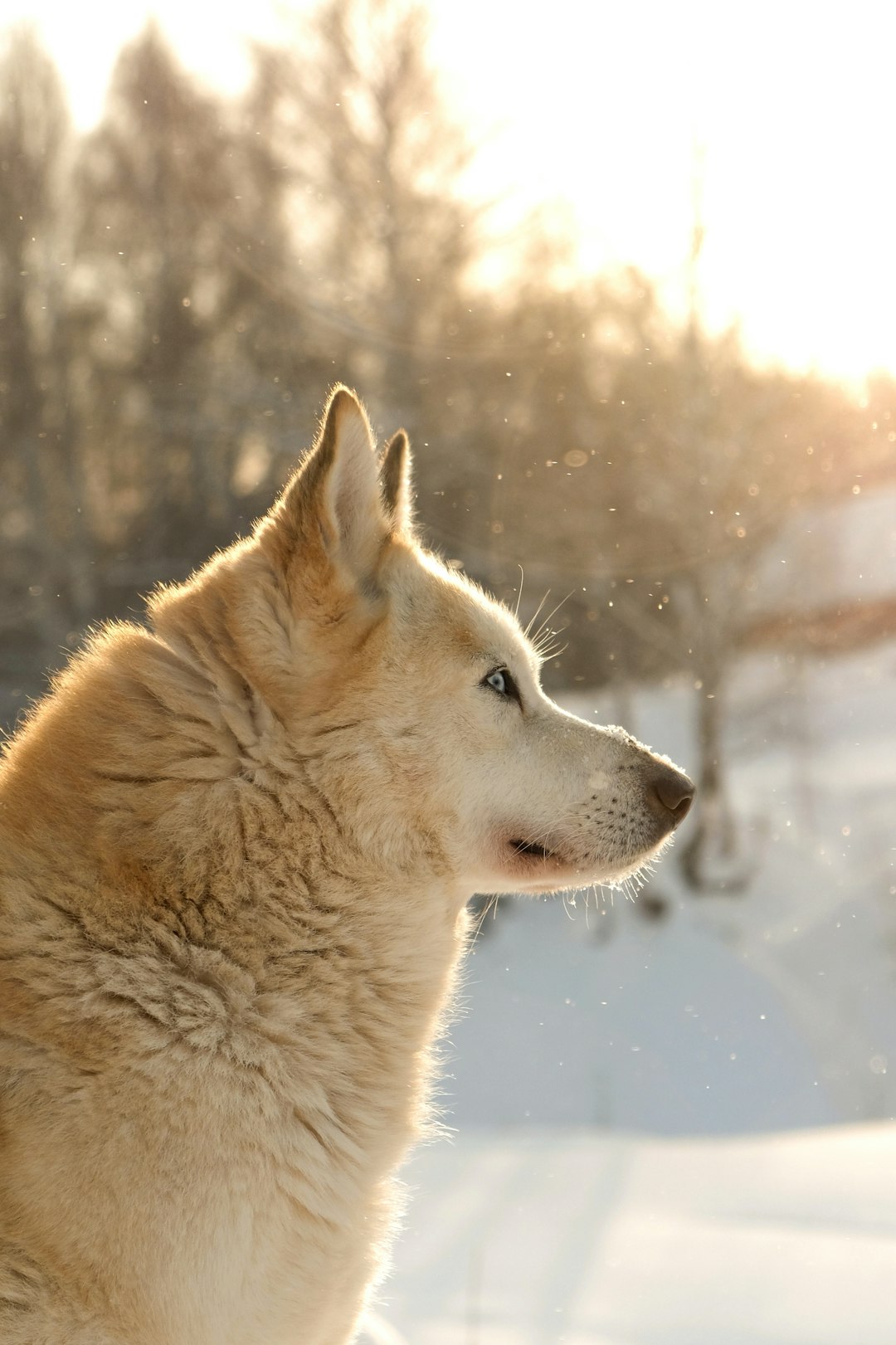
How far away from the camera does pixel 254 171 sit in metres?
8.16

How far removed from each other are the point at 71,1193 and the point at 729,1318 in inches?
76.8

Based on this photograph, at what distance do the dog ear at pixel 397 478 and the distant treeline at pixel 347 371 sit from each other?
477 cm

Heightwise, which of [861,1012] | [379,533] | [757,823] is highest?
[757,823]

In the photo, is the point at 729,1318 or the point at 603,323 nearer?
Result: the point at 729,1318

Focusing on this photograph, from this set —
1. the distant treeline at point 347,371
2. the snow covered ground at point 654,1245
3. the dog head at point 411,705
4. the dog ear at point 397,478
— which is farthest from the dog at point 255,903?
the distant treeline at point 347,371

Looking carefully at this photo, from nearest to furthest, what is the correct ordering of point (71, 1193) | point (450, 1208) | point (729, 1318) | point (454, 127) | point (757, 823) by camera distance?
1. point (71, 1193)
2. point (729, 1318)
3. point (450, 1208)
4. point (454, 127)
5. point (757, 823)

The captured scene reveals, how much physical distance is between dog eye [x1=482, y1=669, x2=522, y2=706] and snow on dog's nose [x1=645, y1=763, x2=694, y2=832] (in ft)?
1.02

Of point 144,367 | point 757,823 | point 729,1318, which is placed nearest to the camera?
point 729,1318

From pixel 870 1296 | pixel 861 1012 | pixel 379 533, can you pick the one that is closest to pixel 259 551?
pixel 379 533

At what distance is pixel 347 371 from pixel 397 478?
598 centimetres

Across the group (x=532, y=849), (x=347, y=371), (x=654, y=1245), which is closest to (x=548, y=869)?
A: (x=532, y=849)

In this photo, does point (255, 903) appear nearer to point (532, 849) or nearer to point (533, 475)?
point (532, 849)

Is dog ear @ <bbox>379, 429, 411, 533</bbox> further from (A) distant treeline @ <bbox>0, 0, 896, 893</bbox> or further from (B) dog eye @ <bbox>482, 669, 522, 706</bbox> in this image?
(A) distant treeline @ <bbox>0, 0, 896, 893</bbox>

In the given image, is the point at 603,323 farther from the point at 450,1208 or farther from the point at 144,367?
the point at 450,1208
